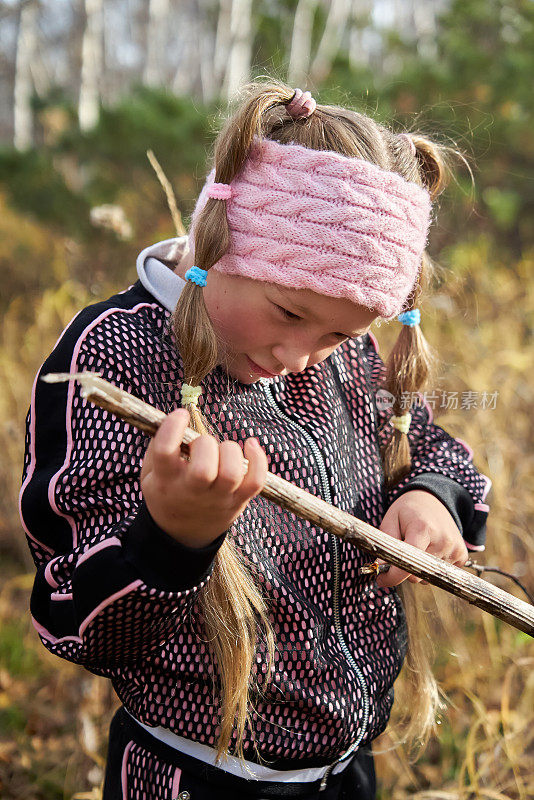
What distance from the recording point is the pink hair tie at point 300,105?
1257mm

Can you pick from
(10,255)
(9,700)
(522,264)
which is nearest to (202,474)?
(9,700)

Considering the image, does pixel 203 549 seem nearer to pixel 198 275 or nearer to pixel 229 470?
pixel 229 470

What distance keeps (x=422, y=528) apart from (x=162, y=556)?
580 millimetres

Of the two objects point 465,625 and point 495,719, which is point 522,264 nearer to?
point 465,625

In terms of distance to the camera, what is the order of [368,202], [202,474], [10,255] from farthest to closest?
[10,255] < [368,202] < [202,474]

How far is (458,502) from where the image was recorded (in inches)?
59.8

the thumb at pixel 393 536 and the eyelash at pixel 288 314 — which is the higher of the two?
the eyelash at pixel 288 314

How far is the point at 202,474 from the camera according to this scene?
86 cm

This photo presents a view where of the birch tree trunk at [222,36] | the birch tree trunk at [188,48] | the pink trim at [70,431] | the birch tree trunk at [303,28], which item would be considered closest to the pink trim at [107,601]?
the pink trim at [70,431]

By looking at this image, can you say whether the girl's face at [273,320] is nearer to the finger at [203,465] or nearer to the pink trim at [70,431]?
the pink trim at [70,431]

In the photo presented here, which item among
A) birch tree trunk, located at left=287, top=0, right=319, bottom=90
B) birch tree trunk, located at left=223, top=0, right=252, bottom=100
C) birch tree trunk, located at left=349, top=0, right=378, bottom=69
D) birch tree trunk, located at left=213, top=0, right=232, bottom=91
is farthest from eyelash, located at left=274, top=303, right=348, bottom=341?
birch tree trunk, located at left=349, top=0, right=378, bottom=69

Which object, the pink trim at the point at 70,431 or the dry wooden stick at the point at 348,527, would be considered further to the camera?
the pink trim at the point at 70,431

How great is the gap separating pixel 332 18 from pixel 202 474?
14.6 meters

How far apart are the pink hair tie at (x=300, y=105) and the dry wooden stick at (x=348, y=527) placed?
0.58m
